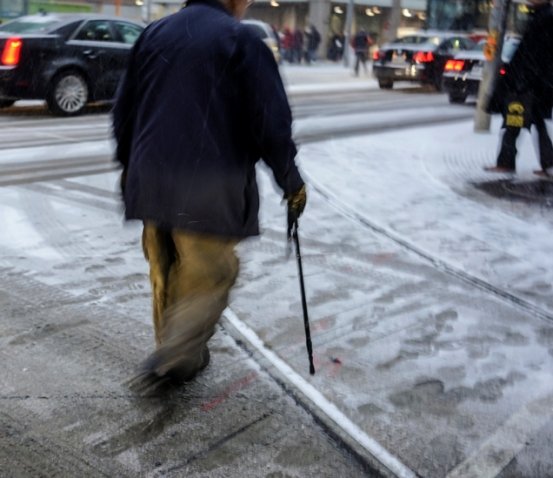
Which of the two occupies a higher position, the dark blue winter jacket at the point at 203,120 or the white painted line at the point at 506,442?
the dark blue winter jacket at the point at 203,120

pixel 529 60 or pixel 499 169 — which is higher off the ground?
pixel 529 60

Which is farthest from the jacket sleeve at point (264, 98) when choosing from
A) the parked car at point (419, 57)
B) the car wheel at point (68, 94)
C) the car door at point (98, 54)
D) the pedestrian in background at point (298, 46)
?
the pedestrian in background at point (298, 46)

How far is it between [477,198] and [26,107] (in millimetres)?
8931

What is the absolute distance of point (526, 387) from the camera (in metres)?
3.50

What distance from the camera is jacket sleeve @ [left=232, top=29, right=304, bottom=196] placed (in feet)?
9.14

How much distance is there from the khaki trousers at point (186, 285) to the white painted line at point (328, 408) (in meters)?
0.53

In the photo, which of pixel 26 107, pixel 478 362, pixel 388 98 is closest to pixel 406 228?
pixel 478 362

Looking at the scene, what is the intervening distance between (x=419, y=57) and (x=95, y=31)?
458 inches

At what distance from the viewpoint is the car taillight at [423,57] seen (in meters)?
21.4

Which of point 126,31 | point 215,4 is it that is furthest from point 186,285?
point 126,31

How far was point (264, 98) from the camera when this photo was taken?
9.20 ft

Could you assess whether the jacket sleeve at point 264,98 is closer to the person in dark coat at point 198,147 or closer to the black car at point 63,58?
the person in dark coat at point 198,147

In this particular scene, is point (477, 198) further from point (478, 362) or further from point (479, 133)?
point (479, 133)

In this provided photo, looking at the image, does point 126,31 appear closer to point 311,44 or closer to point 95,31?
point 95,31
